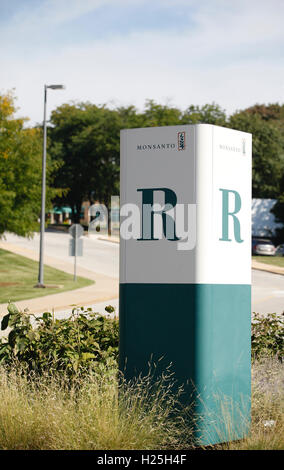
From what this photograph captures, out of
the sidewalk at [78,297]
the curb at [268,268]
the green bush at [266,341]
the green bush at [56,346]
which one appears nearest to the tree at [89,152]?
the curb at [268,268]

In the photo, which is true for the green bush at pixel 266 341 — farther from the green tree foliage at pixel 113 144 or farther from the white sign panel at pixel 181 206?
the green tree foliage at pixel 113 144

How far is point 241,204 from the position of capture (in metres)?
6.32

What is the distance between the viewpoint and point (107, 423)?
217 inches

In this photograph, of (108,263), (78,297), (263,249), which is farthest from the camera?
(263,249)

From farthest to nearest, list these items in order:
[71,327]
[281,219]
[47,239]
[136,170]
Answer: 1. [281,219]
2. [47,239]
3. [71,327]
4. [136,170]

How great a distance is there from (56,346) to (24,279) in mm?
24896

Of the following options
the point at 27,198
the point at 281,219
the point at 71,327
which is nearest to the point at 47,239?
the point at 281,219

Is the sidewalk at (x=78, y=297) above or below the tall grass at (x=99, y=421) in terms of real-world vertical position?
below

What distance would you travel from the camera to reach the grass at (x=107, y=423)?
17.9ft

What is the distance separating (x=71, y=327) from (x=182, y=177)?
9.73ft

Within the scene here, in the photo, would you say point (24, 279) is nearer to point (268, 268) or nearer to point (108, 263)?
point (108, 263)

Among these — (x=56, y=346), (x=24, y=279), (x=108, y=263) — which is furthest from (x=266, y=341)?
(x=108, y=263)

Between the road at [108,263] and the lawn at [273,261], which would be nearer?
the road at [108,263]

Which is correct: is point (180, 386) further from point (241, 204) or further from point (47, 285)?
point (47, 285)
